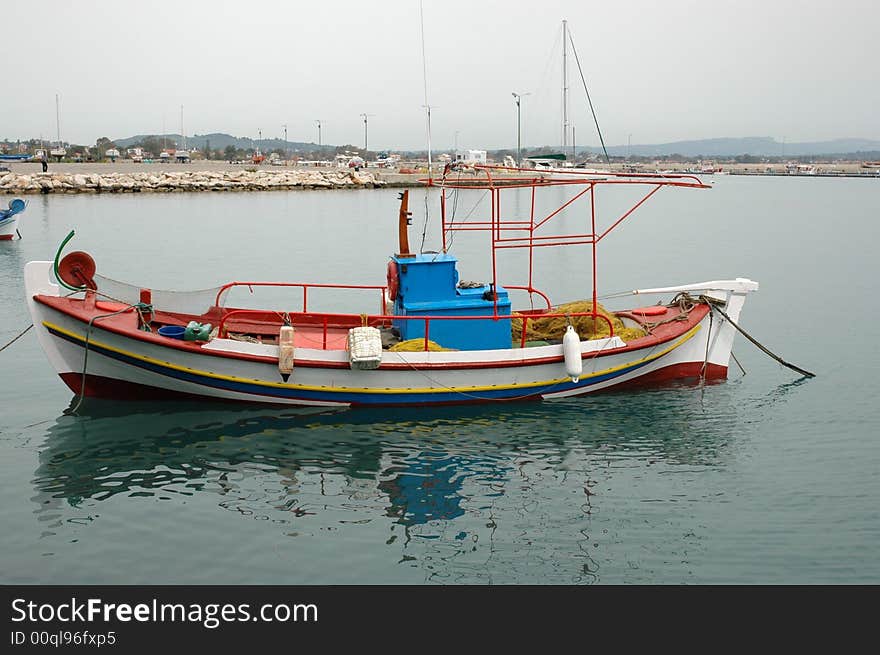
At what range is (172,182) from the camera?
77.3 m

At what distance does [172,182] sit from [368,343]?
70.8m

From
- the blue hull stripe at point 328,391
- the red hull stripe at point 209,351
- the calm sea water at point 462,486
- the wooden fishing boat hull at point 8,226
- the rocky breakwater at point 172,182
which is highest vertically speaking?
the rocky breakwater at point 172,182

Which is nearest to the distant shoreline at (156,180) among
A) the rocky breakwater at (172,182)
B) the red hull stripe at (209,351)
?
the rocky breakwater at (172,182)

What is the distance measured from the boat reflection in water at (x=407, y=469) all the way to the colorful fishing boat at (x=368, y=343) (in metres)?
0.46

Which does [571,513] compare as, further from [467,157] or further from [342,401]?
[467,157]

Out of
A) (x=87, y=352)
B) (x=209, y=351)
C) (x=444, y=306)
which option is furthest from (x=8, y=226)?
(x=444, y=306)

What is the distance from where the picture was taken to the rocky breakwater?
68.2 m

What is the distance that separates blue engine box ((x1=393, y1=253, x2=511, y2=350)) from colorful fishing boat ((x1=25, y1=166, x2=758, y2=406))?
0.02 m

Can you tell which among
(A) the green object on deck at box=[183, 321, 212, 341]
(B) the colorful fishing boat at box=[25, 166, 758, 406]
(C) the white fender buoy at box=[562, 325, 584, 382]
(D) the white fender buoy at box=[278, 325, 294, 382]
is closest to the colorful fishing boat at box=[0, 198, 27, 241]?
(B) the colorful fishing boat at box=[25, 166, 758, 406]

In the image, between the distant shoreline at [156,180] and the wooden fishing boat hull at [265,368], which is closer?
the wooden fishing boat hull at [265,368]

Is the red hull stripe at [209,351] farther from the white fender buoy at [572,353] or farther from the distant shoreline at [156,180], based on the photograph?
the distant shoreline at [156,180]

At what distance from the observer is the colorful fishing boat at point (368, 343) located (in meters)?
12.3

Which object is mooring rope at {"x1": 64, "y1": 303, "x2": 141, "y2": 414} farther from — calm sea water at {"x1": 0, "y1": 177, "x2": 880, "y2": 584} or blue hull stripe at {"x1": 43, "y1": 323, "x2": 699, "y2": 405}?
calm sea water at {"x1": 0, "y1": 177, "x2": 880, "y2": 584}
